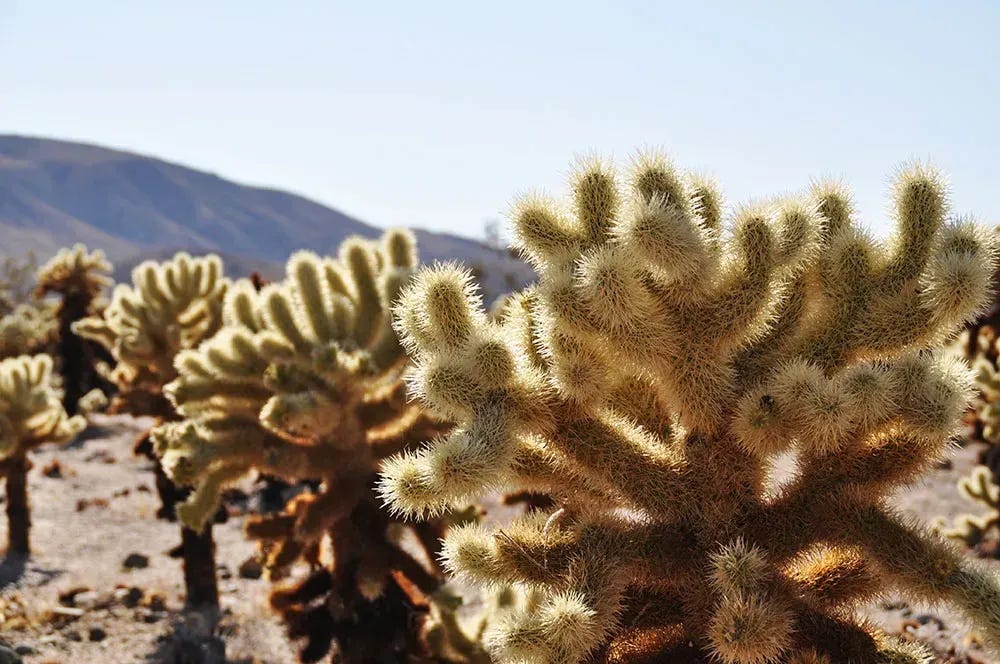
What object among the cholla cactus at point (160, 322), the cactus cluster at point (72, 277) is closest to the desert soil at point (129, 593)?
the cholla cactus at point (160, 322)

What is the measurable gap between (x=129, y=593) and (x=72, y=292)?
894 centimetres

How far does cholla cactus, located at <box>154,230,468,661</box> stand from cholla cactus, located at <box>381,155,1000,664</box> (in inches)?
101

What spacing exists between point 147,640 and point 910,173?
23.7 ft

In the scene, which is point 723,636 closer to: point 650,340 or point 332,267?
point 650,340

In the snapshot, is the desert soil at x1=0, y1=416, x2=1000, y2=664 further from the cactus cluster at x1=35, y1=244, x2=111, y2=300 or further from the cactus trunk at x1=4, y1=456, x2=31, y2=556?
the cactus cluster at x1=35, y1=244, x2=111, y2=300

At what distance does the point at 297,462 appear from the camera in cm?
517

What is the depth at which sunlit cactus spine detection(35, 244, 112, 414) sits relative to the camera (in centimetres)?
1565

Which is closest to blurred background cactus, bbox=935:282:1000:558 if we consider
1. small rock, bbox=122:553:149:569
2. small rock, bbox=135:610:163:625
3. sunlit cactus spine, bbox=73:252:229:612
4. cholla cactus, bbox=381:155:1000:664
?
cholla cactus, bbox=381:155:1000:664

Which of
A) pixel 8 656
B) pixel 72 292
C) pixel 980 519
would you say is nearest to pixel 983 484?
pixel 980 519

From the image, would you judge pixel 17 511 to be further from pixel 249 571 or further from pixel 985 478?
pixel 985 478

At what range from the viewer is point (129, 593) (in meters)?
8.42

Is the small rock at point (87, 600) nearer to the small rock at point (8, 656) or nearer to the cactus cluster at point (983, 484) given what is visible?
the small rock at point (8, 656)

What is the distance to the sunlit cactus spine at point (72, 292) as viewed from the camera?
1565cm

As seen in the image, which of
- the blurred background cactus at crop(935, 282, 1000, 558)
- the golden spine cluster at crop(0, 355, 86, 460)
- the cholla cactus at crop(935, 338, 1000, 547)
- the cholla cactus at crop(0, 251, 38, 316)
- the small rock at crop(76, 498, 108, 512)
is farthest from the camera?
the cholla cactus at crop(0, 251, 38, 316)
